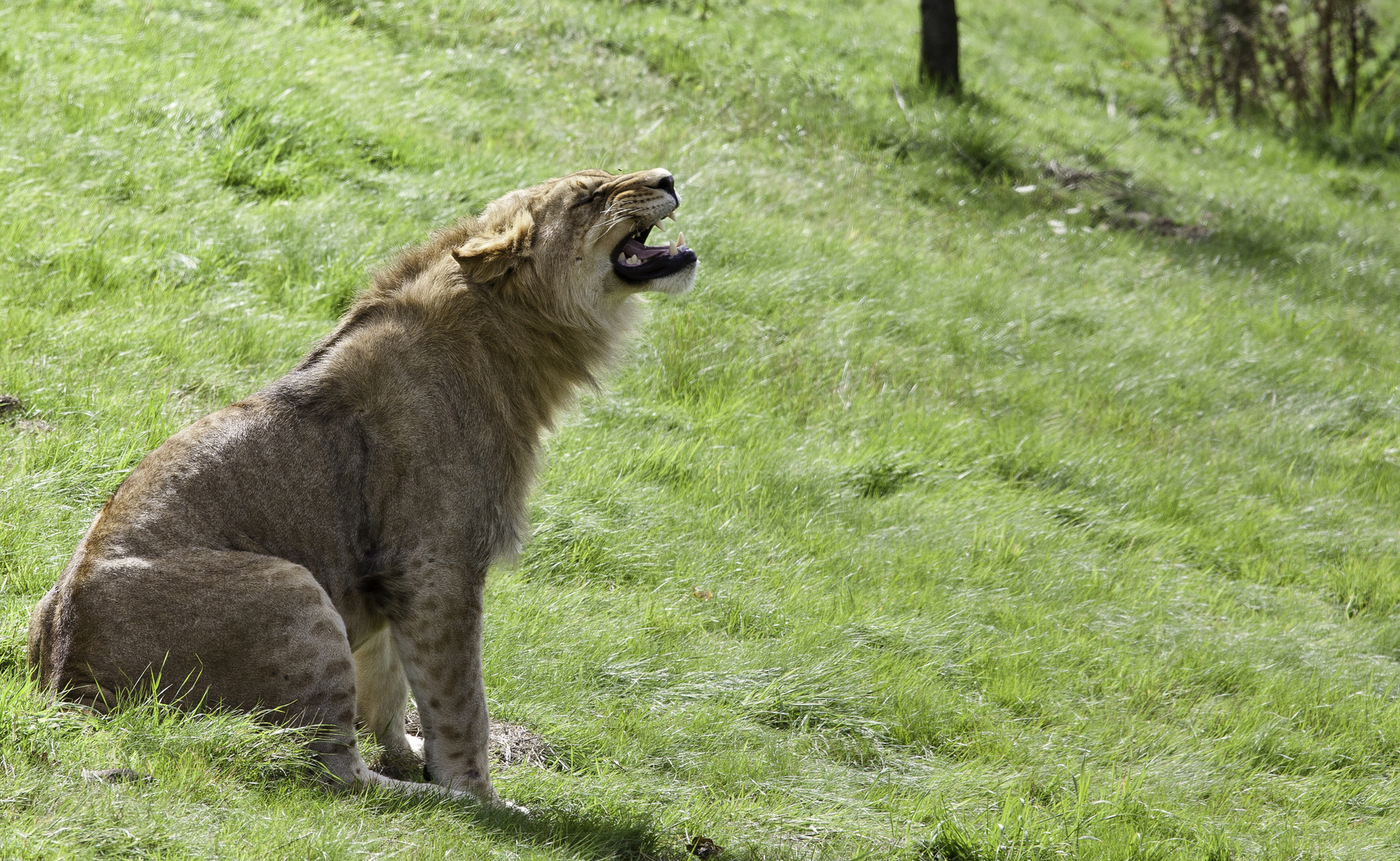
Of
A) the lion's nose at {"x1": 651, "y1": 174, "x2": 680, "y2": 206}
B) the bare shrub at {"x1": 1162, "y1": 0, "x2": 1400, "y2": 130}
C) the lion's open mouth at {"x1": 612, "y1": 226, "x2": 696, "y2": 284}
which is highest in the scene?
the bare shrub at {"x1": 1162, "y1": 0, "x2": 1400, "y2": 130}

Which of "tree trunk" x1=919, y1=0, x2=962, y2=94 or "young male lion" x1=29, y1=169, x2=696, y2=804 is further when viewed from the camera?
"tree trunk" x1=919, y1=0, x2=962, y2=94

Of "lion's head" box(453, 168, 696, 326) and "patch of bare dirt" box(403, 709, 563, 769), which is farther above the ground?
"lion's head" box(453, 168, 696, 326)

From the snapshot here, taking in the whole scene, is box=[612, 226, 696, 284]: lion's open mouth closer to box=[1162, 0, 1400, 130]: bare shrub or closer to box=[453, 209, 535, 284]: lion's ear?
box=[453, 209, 535, 284]: lion's ear

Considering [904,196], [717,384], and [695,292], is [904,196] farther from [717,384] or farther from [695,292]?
[717,384]

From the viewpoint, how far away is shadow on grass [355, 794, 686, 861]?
361cm

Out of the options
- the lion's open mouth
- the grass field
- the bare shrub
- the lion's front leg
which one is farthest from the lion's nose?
the bare shrub

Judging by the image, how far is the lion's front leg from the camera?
396 cm

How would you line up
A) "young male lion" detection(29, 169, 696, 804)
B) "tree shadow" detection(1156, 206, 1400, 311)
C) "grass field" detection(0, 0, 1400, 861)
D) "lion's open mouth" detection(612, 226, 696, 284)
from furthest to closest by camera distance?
"tree shadow" detection(1156, 206, 1400, 311) → "lion's open mouth" detection(612, 226, 696, 284) → "grass field" detection(0, 0, 1400, 861) → "young male lion" detection(29, 169, 696, 804)

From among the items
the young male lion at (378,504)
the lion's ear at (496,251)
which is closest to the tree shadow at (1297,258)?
the young male lion at (378,504)

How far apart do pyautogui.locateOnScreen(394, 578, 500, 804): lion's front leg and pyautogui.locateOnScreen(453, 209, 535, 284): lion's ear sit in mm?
1177

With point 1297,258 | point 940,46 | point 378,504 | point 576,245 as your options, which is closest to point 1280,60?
point 940,46

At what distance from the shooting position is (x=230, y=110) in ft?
26.9

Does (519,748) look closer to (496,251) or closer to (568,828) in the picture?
(568,828)

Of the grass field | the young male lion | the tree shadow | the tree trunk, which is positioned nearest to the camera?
the young male lion
